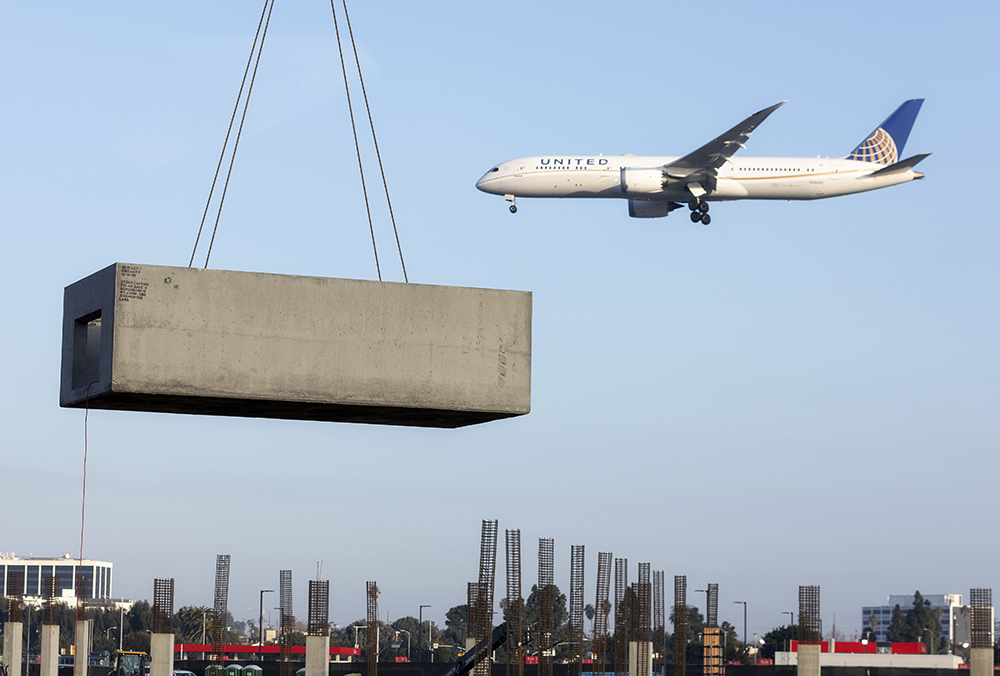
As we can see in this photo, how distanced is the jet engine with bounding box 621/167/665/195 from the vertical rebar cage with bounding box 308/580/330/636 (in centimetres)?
1750

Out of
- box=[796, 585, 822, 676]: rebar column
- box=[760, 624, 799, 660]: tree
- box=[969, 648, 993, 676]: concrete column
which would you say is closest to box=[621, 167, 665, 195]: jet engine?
box=[796, 585, 822, 676]: rebar column

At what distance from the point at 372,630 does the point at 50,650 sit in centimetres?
917

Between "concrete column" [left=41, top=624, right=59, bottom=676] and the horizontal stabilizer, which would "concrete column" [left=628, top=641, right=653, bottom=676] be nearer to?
"concrete column" [left=41, top=624, right=59, bottom=676]

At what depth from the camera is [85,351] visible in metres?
11.1

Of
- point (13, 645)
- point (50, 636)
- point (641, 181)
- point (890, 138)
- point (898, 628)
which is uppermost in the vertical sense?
point (890, 138)

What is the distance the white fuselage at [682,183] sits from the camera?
44.1m

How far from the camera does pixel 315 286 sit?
1055 centimetres

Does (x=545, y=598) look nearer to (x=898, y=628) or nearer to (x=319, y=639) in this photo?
(x=319, y=639)

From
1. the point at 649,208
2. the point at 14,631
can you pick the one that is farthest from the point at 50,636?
the point at 649,208

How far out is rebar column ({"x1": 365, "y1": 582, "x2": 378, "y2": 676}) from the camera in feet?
115

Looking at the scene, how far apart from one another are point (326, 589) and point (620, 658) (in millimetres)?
8639

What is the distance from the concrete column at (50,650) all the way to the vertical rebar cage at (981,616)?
2321 centimetres

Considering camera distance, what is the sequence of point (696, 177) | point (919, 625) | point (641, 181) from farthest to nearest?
point (919, 625) < point (696, 177) < point (641, 181)

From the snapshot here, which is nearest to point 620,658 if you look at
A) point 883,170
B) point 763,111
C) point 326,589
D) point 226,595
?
point 326,589
